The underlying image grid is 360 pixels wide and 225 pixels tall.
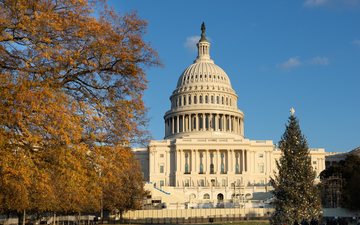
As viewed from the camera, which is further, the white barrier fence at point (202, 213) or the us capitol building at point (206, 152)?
the us capitol building at point (206, 152)

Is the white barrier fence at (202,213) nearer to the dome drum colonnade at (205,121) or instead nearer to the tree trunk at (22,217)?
the tree trunk at (22,217)

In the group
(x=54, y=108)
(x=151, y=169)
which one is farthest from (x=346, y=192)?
(x=54, y=108)

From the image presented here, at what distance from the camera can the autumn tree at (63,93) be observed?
20.8m

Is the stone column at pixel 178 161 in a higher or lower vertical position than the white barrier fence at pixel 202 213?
higher

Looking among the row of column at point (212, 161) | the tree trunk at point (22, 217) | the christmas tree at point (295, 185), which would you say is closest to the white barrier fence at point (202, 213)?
the tree trunk at point (22, 217)

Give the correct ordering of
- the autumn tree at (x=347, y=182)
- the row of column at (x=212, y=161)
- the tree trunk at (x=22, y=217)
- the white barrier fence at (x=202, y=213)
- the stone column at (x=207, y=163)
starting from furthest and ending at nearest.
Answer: the row of column at (x=212, y=161)
the stone column at (x=207, y=163)
the autumn tree at (x=347, y=182)
the white barrier fence at (x=202, y=213)
the tree trunk at (x=22, y=217)

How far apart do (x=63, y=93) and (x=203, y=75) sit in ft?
531

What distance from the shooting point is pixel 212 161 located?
15562 cm

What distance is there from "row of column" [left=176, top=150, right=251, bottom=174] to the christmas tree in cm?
10632

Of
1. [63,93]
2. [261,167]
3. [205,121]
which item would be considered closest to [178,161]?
[205,121]

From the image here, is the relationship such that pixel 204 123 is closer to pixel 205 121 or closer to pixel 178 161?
pixel 205 121

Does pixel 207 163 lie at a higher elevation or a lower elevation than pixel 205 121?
lower

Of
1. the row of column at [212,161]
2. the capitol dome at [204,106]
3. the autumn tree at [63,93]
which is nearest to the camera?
the autumn tree at [63,93]

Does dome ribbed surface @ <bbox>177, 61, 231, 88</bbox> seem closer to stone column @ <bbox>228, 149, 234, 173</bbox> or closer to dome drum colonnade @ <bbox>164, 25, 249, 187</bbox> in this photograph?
dome drum colonnade @ <bbox>164, 25, 249, 187</bbox>
